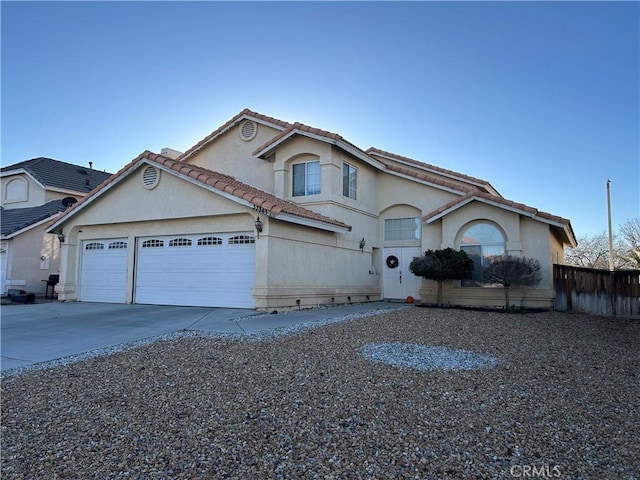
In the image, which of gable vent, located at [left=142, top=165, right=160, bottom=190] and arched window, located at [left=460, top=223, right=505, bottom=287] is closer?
gable vent, located at [left=142, top=165, right=160, bottom=190]

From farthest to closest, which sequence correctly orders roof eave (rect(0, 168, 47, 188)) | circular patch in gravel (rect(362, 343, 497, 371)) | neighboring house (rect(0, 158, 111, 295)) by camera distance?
roof eave (rect(0, 168, 47, 188))
neighboring house (rect(0, 158, 111, 295))
circular patch in gravel (rect(362, 343, 497, 371))

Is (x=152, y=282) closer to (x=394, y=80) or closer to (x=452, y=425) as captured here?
(x=394, y=80)

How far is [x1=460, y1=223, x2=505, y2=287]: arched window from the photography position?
1498 centimetres

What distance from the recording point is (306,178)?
1591 cm

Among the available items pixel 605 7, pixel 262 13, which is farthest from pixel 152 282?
pixel 605 7

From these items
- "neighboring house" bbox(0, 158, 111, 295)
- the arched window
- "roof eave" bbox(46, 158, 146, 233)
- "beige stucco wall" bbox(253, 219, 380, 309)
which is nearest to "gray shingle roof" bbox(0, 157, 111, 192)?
"neighboring house" bbox(0, 158, 111, 295)

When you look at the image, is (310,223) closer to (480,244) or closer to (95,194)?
(480,244)

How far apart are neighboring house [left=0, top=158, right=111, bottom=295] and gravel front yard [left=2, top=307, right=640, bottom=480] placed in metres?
15.9

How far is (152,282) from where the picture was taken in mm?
14422

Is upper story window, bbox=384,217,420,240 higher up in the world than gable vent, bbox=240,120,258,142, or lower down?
lower down

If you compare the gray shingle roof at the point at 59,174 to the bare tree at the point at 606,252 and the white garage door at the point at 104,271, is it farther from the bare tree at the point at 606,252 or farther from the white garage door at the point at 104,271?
the bare tree at the point at 606,252

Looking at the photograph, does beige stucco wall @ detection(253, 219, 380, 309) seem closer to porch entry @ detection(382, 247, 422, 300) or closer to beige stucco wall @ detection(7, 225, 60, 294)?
porch entry @ detection(382, 247, 422, 300)

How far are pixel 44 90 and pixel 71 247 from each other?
19.1 ft

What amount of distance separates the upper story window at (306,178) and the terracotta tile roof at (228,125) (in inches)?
72.9
